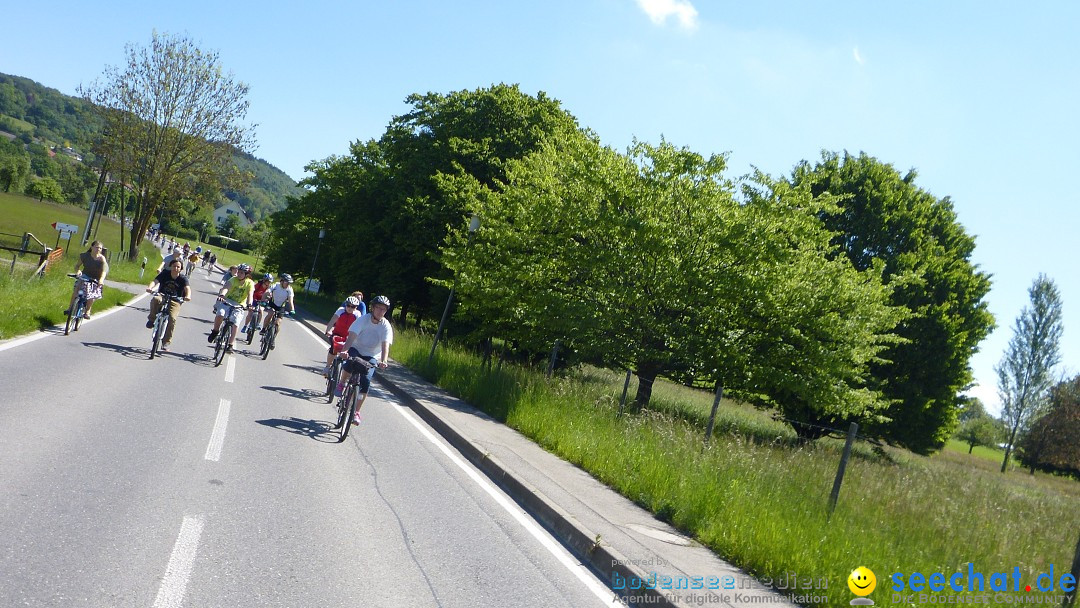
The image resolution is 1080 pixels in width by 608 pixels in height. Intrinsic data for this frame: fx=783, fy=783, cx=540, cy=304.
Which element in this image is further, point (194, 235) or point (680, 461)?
point (194, 235)

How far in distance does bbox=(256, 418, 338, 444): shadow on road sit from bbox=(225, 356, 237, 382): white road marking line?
10.8ft

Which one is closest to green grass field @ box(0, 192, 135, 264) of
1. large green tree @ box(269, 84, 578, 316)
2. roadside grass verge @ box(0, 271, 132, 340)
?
large green tree @ box(269, 84, 578, 316)

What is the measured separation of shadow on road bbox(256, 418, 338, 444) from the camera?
9.52 m

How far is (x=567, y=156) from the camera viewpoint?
20812 mm

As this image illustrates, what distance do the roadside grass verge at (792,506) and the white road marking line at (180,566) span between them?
4.27 m

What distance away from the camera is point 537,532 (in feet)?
23.0

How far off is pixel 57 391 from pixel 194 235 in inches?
5588

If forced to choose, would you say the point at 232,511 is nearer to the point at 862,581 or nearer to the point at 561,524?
the point at 561,524

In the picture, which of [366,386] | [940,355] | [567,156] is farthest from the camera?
[940,355]

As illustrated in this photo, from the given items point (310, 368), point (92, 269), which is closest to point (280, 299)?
point (310, 368)

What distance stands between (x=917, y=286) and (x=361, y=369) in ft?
75.8

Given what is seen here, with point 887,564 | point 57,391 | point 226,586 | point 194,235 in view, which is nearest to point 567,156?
point 57,391

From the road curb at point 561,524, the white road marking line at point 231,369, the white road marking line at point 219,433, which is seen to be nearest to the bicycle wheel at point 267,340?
the white road marking line at point 231,369

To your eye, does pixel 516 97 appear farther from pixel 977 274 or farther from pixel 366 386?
pixel 366 386
